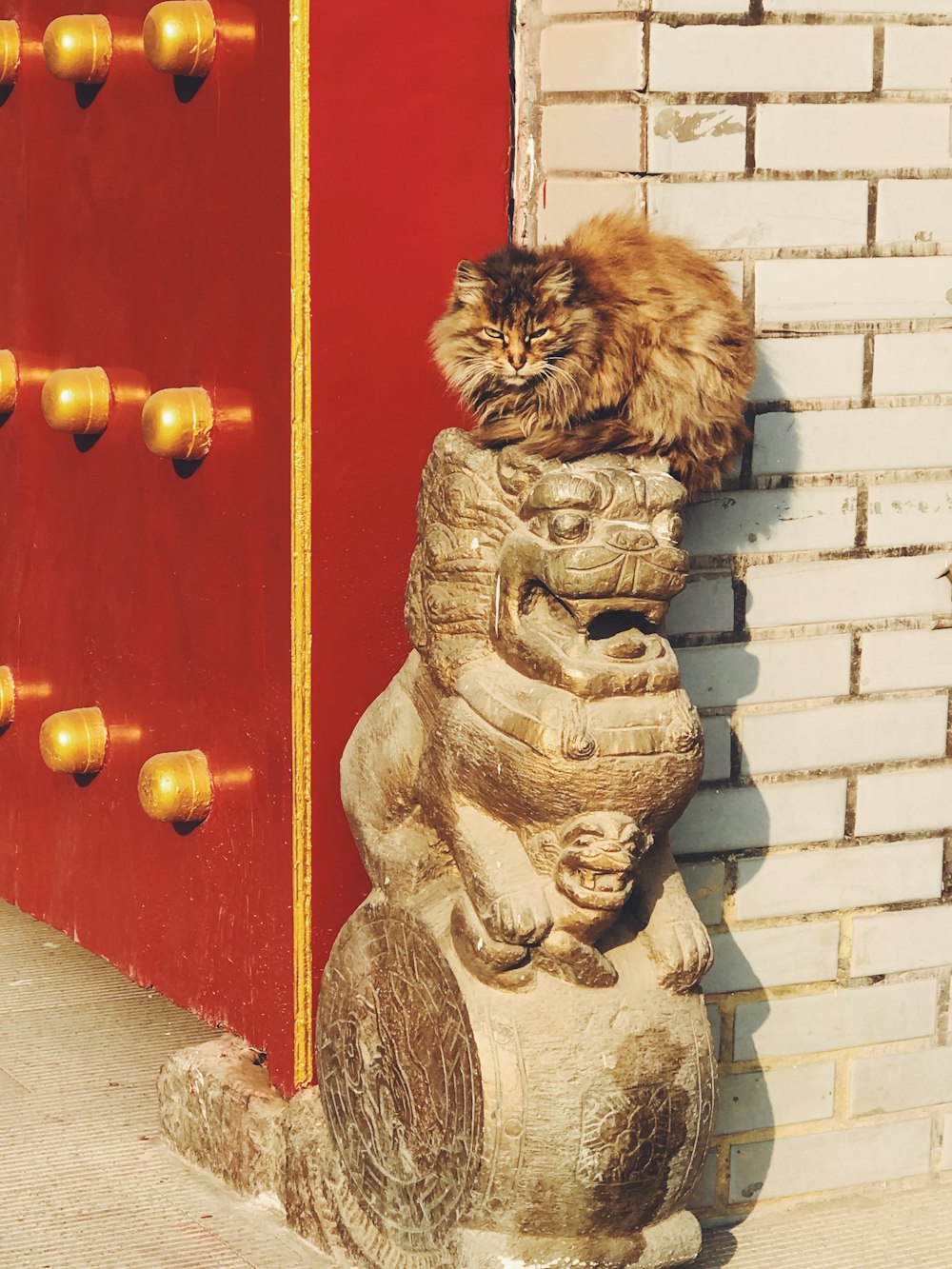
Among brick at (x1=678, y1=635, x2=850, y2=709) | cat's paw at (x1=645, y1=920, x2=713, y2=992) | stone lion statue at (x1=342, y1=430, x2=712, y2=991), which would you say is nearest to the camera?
stone lion statue at (x1=342, y1=430, x2=712, y2=991)

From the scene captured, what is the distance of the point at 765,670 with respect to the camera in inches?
142

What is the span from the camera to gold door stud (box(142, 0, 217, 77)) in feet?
12.0

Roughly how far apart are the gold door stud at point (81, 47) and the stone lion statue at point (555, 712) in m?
1.46

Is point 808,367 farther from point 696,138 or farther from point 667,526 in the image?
point 667,526

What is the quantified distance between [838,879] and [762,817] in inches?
8.4

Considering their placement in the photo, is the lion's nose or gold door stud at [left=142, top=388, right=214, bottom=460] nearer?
the lion's nose

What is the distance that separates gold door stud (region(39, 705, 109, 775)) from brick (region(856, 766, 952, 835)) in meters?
1.68

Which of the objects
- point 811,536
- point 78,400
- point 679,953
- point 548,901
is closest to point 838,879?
point 811,536

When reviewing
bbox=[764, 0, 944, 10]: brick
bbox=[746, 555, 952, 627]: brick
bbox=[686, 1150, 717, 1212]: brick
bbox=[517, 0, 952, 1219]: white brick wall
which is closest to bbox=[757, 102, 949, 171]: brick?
bbox=[517, 0, 952, 1219]: white brick wall

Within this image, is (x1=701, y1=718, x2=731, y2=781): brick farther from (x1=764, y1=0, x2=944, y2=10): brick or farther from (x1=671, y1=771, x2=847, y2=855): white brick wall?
(x1=764, y1=0, x2=944, y2=10): brick

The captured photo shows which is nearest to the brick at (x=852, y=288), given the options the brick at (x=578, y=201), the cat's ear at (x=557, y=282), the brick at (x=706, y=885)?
the brick at (x=578, y=201)

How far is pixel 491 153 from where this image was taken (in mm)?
3494

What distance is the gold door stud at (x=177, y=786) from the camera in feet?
12.8

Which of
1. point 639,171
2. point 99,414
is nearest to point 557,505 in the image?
point 639,171
